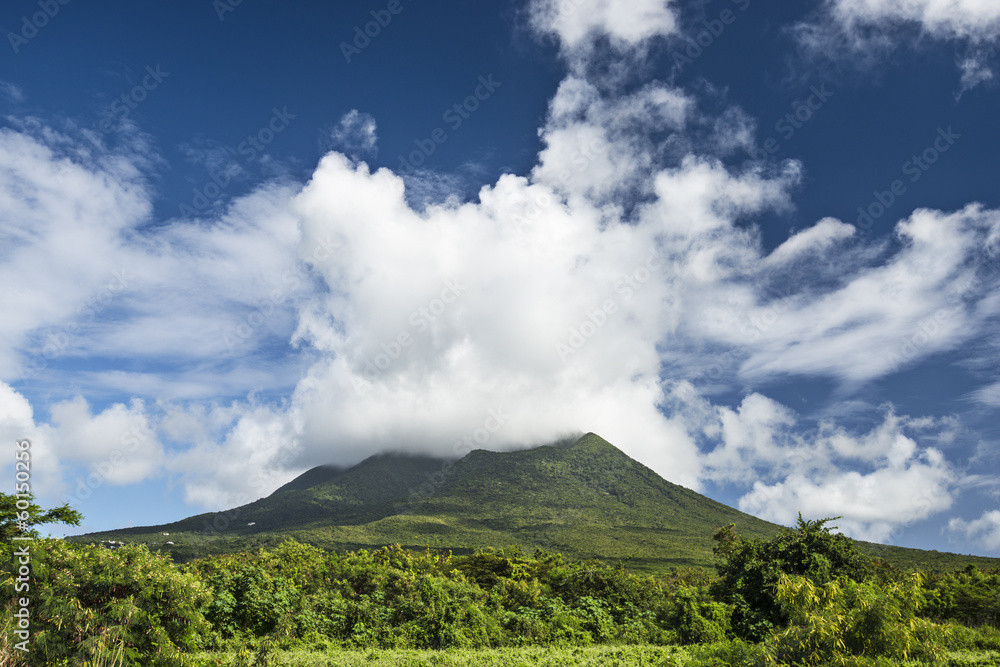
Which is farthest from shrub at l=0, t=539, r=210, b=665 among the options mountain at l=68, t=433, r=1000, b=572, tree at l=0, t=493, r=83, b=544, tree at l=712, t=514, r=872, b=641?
mountain at l=68, t=433, r=1000, b=572

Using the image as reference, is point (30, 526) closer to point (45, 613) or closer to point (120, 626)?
point (45, 613)

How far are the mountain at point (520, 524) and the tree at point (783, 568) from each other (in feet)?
245

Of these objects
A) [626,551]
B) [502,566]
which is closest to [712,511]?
[626,551]

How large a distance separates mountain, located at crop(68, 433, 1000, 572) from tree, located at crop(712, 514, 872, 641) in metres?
74.7

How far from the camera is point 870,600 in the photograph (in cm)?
1032

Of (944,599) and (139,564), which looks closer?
(139,564)

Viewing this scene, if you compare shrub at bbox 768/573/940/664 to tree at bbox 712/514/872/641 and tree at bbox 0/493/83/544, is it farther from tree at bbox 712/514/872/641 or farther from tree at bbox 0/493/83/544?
tree at bbox 0/493/83/544

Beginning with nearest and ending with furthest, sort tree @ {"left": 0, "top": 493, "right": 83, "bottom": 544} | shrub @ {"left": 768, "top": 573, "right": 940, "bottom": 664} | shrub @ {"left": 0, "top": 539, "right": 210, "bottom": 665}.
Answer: shrub @ {"left": 768, "top": 573, "right": 940, "bottom": 664}, shrub @ {"left": 0, "top": 539, "right": 210, "bottom": 665}, tree @ {"left": 0, "top": 493, "right": 83, "bottom": 544}

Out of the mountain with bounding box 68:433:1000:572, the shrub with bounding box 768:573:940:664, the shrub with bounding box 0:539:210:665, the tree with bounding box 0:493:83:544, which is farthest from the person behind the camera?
the mountain with bounding box 68:433:1000:572

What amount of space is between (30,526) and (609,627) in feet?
78.7

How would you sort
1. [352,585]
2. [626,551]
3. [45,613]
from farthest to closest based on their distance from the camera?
1. [626,551]
2. [352,585]
3. [45,613]

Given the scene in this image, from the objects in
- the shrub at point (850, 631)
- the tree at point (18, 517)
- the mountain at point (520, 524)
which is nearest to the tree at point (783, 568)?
the shrub at point (850, 631)

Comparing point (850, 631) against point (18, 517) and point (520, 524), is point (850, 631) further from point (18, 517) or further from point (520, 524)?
point (520, 524)

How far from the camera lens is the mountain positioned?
110m
